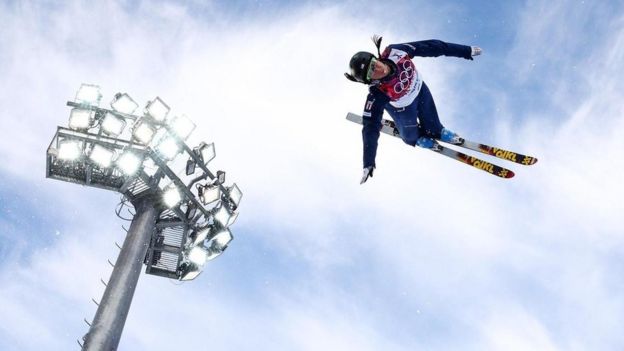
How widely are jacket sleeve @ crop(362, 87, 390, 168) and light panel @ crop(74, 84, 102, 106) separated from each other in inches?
263

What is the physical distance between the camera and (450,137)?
Answer: 899 centimetres

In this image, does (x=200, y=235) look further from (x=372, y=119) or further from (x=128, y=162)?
(x=372, y=119)

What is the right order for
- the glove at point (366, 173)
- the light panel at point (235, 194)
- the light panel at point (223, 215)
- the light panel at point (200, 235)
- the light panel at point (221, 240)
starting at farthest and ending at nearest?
1. the light panel at point (235, 194)
2. the light panel at point (221, 240)
3. the light panel at point (223, 215)
4. the light panel at point (200, 235)
5. the glove at point (366, 173)

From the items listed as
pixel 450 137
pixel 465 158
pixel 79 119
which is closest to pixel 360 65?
pixel 450 137

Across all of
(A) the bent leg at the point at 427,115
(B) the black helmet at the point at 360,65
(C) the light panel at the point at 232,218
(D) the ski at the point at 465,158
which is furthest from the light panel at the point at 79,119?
(A) the bent leg at the point at 427,115

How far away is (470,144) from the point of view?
30.4 feet

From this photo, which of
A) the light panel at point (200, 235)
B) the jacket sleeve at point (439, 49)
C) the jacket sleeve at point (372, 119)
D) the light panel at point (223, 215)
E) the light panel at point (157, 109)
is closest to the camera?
the jacket sleeve at point (372, 119)

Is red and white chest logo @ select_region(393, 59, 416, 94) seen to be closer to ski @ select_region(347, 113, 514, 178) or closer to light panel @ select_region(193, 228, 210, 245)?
ski @ select_region(347, 113, 514, 178)

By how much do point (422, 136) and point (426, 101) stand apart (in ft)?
2.26

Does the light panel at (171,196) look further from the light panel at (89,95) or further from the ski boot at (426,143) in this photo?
the ski boot at (426,143)

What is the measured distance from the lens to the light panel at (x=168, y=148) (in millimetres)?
12266

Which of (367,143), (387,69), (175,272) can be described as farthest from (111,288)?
(387,69)

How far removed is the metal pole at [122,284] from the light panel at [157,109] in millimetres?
2027

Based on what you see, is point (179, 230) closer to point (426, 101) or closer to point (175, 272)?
point (175, 272)
